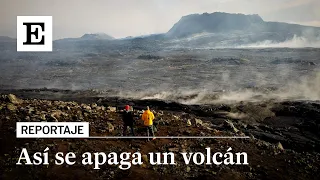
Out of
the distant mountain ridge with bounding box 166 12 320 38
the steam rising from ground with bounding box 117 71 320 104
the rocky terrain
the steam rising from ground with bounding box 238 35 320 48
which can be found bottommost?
the rocky terrain

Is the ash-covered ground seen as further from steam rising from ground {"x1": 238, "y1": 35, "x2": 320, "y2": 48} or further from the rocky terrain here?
steam rising from ground {"x1": 238, "y1": 35, "x2": 320, "y2": 48}

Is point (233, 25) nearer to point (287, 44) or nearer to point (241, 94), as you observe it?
point (287, 44)

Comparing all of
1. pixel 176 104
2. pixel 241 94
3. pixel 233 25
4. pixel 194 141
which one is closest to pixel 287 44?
pixel 233 25

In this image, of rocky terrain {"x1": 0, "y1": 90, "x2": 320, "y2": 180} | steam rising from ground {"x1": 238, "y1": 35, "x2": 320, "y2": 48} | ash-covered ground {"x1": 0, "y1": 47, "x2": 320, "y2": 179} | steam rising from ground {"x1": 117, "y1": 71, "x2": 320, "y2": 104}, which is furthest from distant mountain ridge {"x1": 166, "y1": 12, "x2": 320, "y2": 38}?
rocky terrain {"x1": 0, "y1": 90, "x2": 320, "y2": 180}

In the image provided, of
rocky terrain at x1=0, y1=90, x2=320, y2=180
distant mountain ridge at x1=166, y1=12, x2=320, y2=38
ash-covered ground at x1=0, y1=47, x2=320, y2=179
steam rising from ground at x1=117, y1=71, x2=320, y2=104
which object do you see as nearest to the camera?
rocky terrain at x1=0, y1=90, x2=320, y2=180

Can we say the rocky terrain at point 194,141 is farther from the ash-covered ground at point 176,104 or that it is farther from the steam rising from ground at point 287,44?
the steam rising from ground at point 287,44

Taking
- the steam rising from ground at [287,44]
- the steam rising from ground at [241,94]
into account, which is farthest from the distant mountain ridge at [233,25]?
the steam rising from ground at [241,94]
